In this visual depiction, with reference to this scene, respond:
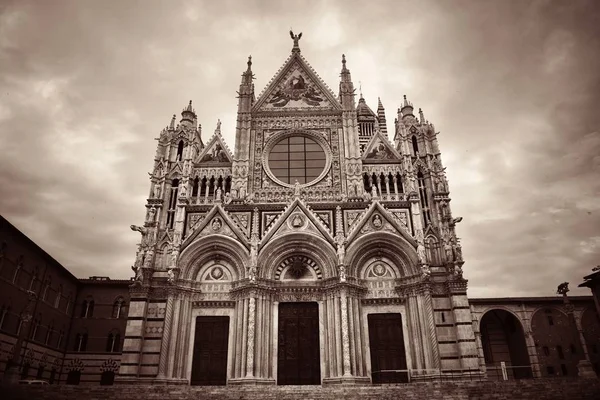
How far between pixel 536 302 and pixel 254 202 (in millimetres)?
25739

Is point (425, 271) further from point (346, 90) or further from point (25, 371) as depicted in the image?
point (25, 371)

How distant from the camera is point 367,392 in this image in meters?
18.9

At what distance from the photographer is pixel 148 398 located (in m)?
18.3

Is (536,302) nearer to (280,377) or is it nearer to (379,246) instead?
(379,246)

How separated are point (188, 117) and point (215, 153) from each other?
3538 millimetres

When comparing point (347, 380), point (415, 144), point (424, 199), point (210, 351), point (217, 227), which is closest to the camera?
point (347, 380)

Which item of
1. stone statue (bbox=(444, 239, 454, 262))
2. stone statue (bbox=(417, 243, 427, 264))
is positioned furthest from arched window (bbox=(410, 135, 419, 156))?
stone statue (bbox=(417, 243, 427, 264))

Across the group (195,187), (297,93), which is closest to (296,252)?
(195,187)

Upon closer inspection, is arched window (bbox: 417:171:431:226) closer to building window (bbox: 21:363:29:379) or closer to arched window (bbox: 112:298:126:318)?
arched window (bbox: 112:298:126:318)

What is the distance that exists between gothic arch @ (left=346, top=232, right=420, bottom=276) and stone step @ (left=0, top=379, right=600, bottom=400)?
7206 millimetres

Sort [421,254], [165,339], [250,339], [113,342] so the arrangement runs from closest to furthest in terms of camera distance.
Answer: [250,339] < [165,339] < [421,254] < [113,342]

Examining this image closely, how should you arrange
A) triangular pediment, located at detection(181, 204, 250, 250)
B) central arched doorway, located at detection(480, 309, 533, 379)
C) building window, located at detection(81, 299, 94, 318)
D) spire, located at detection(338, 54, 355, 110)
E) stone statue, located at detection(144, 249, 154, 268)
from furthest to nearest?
building window, located at detection(81, 299, 94, 318), central arched doorway, located at detection(480, 309, 533, 379), spire, located at detection(338, 54, 355, 110), triangular pediment, located at detection(181, 204, 250, 250), stone statue, located at detection(144, 249, 154, 268)

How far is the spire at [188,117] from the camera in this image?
29891 mm

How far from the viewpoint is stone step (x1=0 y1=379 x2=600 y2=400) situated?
1733 cm
